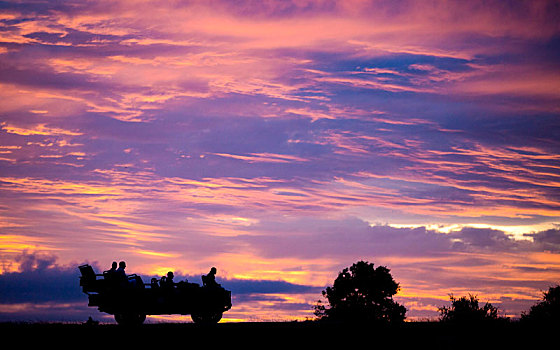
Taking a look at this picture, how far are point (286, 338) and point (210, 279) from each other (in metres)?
10.6

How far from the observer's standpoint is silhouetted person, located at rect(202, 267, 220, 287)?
2948 centimetres

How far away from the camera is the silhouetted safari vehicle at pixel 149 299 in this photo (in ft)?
84.7

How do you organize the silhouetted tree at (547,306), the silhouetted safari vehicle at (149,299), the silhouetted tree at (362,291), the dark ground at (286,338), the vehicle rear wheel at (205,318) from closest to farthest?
the dark ground at (286,338), the silhouetted safari vehicle at (149,299), the vehicle rear wheel at (205,318), the silhouetted tree at (547,306), the silhouetted tree at (362,291)

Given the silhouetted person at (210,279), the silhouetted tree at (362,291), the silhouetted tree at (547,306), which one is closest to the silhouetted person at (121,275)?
the silhouetted person at (210,279)

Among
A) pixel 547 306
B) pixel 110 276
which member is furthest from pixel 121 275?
pixel 547 306

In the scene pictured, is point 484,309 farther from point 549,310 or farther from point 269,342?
point 269,342

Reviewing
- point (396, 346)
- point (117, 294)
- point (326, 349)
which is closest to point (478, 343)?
point (396, 346)

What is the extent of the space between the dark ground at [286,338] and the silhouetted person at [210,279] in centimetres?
760

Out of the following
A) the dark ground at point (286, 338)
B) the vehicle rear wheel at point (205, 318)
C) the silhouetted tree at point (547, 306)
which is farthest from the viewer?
the silhouetted tree at point (547, 306)

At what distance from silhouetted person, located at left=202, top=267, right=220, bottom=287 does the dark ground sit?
7.60 meters

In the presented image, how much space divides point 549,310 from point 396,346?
24.5m

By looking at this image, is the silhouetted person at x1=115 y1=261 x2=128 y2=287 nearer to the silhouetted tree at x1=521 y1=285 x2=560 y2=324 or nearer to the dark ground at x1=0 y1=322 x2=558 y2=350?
the dark ground at x1=0 y1=322 x2=558 y2=350

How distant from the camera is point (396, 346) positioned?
1895 cm

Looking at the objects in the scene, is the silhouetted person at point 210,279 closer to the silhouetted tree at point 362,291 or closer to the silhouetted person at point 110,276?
the silhouetted person at point 110,276
